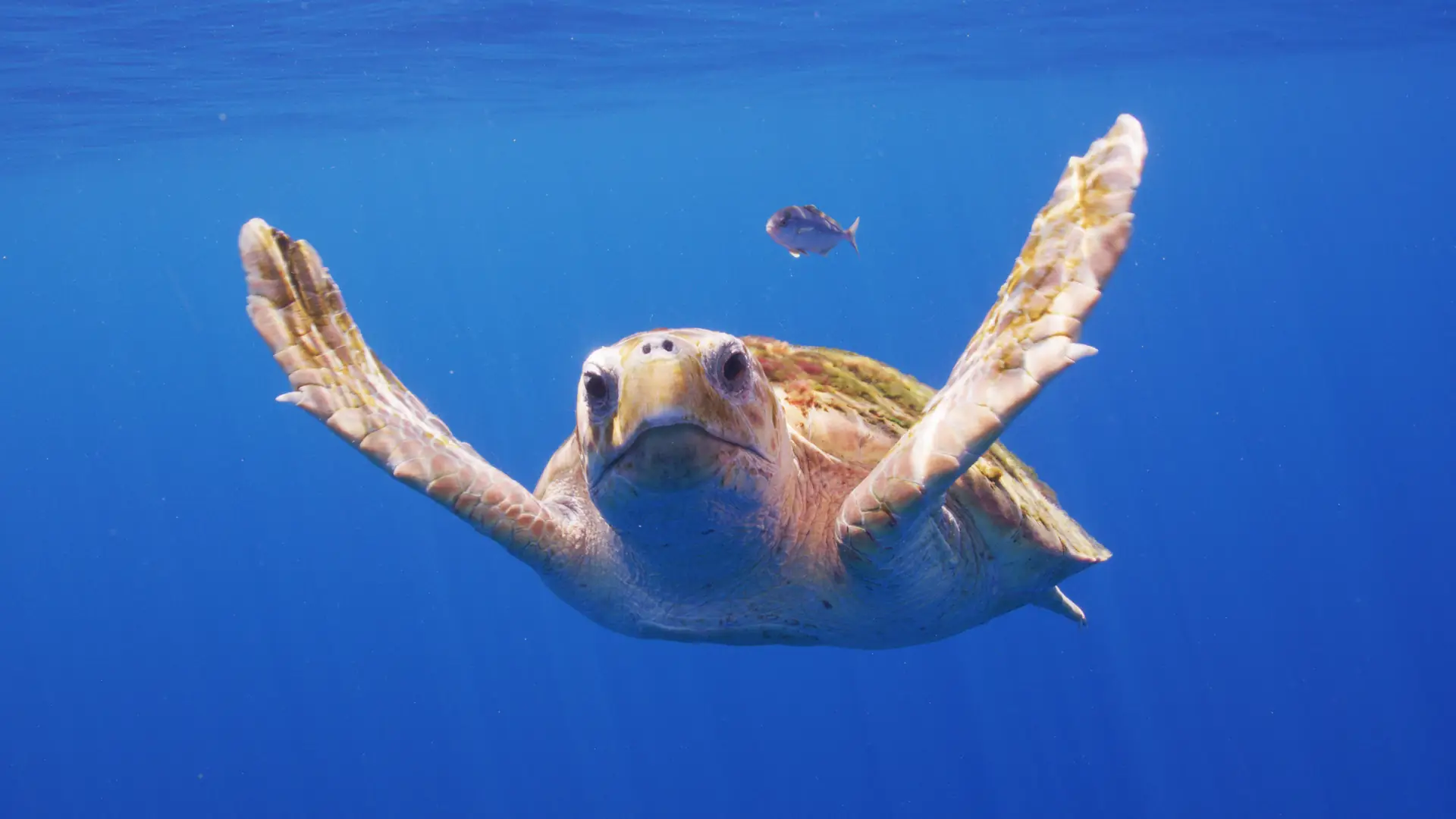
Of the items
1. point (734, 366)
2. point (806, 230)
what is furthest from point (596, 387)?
point (806, 230)

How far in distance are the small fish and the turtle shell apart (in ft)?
6.97

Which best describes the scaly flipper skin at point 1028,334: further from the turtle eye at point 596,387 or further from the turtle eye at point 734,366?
the turtle eye at point 596,387

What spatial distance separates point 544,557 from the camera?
3.32 meters

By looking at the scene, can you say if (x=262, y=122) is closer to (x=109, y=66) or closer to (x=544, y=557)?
(x=109, y=66)

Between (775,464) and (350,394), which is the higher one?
(350,394)

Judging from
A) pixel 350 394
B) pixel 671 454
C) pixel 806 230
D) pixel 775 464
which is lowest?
pixel 671 454

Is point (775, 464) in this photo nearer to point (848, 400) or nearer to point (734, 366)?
point (734, 366)

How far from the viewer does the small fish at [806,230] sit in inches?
245

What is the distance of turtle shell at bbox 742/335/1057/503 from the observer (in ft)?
10.7

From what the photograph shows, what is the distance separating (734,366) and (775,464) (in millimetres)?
455

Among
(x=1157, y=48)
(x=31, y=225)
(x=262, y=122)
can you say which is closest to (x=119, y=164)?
(x=262, y=122)

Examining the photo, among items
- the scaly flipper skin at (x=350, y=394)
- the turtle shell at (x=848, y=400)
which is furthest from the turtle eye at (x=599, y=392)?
the turtle shell at (x=848, y=400)

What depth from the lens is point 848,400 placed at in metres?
3.48

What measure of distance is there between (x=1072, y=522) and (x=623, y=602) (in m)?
2.35
